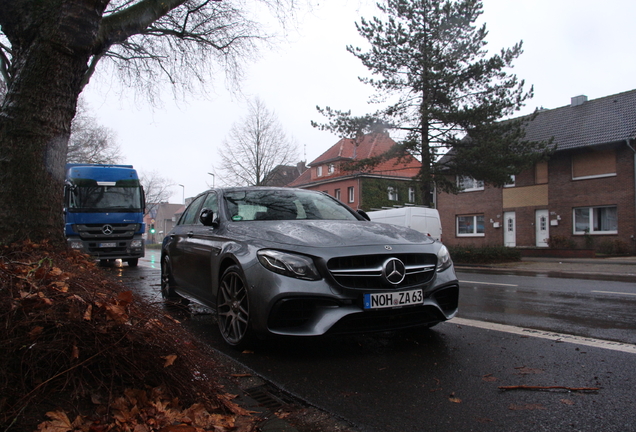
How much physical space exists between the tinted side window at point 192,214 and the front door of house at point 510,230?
2603 centimetres

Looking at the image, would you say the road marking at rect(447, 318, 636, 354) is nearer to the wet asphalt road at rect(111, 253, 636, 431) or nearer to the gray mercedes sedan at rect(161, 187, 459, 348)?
the wet asphalt road at rect(111, 253, 636, 431)

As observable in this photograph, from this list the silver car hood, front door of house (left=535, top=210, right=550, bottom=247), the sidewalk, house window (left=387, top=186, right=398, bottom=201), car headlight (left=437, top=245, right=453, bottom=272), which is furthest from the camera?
house window (left=387, top=186, right=398, bottom=201)

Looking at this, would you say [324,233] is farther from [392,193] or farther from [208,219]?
[392,193]

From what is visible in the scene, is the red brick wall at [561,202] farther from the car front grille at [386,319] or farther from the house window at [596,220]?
the car front grille at [386,319]

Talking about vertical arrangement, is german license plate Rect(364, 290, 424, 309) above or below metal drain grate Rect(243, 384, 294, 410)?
above

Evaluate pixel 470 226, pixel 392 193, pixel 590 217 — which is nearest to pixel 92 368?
pixel 590 217

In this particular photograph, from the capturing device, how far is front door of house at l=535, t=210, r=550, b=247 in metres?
27.6

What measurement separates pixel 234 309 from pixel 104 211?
A: 11637 mm

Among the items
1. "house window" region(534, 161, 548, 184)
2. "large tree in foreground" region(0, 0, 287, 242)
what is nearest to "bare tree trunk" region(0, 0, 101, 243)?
"large tree in foreground" region(0, 0, 287, 242)

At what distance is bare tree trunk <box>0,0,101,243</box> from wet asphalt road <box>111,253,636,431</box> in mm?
2357

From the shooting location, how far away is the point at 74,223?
13992mm

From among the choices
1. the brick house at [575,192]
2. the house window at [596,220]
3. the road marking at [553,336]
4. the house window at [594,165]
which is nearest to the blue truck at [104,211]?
the road marking at [553,336]

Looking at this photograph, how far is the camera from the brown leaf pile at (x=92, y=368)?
1993 mm

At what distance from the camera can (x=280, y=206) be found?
5.29m
